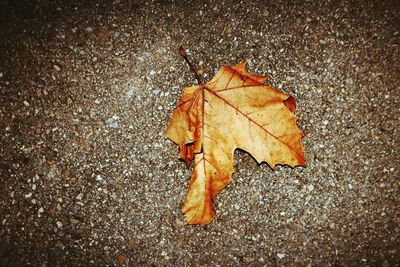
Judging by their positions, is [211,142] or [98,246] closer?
[211,142]

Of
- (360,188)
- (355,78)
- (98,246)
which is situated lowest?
(360,188)

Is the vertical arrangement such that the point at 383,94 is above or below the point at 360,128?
above

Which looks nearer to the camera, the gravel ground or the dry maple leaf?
the dry maple leaf

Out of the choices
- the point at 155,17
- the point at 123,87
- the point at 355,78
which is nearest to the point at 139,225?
the point at 123,87

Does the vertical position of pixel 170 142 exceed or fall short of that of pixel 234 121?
it exceeds it

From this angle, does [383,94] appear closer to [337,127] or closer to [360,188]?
[337,127]
